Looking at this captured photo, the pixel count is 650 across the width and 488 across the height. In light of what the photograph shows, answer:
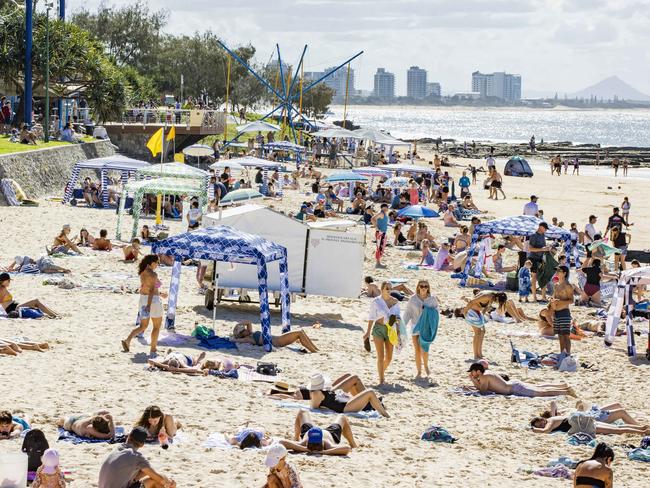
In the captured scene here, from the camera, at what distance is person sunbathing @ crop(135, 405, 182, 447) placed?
9547 millimetres

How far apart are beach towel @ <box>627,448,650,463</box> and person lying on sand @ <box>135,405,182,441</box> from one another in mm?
4346

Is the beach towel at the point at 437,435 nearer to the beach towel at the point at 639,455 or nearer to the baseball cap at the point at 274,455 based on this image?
the beach towel at the point at 639,455

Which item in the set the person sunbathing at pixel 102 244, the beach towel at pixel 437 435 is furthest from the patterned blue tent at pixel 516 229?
the beach towel at pixel 437 435

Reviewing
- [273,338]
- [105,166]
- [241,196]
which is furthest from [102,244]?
[273,338]

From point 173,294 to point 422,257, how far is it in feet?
31.4

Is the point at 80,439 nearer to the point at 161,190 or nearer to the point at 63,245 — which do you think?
the point at 63,245

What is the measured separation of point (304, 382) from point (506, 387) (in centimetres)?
241

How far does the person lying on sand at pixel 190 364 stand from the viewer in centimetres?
1260

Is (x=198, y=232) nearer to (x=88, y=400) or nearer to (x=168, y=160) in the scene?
(x=88, y=400)

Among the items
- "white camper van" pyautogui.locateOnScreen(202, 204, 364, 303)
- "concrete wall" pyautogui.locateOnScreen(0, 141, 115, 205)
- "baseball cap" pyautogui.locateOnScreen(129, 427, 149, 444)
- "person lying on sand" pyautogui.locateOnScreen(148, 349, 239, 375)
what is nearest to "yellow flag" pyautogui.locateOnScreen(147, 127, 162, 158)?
"concrete wall" pyautogui.locateOnScreen(0, 141, 115, 205)

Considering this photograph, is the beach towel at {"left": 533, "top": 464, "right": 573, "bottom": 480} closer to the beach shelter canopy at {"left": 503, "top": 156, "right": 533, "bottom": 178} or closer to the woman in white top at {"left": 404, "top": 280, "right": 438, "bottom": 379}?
the woman in white top at {"left": 404, "top": 280, "right": 438, "bottom": 379}

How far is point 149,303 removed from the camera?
13.3m

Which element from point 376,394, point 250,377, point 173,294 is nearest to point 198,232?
point 173,294

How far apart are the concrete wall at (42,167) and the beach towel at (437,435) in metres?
19.9
